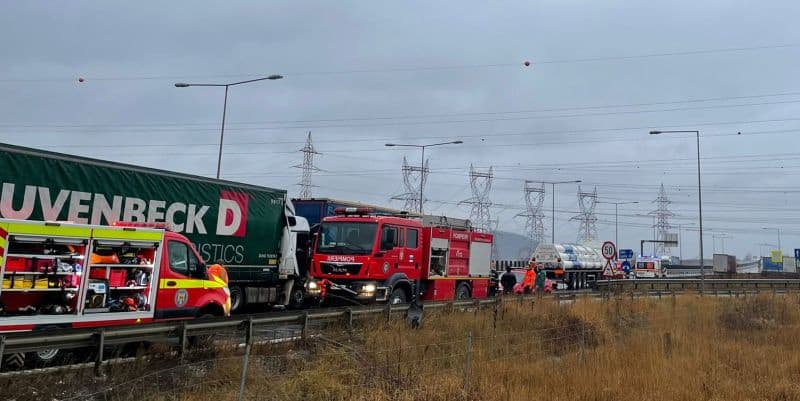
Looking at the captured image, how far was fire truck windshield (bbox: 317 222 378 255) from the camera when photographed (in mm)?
16125

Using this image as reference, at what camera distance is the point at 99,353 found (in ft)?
24.7

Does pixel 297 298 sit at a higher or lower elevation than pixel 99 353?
higher

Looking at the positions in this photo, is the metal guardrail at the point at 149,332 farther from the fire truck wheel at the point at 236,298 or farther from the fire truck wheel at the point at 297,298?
the fire truck wheel at the point at 297,298

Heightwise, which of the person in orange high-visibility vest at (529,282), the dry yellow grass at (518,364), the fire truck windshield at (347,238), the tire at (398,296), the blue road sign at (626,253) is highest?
the blue road sign at (626,253)

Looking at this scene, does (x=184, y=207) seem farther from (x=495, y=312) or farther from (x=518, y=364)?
(x=518, y=364)

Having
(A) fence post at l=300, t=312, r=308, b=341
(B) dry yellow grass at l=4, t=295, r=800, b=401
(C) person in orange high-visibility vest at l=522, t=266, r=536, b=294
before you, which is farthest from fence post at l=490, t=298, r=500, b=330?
(C) person in orange high-visibility vest at l=522, t=266, r=536, b=294

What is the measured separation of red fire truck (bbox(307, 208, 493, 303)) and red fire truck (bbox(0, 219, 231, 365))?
5134mm

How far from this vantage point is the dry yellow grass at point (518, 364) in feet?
23.7

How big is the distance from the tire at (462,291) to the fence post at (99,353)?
44.0ft

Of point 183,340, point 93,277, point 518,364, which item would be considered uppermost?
point 93,277

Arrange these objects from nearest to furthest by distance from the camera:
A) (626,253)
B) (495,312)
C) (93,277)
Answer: (93,277) → (495,312) → (626,253)

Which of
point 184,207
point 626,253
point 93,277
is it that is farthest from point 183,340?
point 626,253

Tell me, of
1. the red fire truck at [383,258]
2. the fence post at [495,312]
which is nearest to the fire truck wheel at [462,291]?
the red fire truck at [383,258]

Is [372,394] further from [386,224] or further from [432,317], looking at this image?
[386,224]
